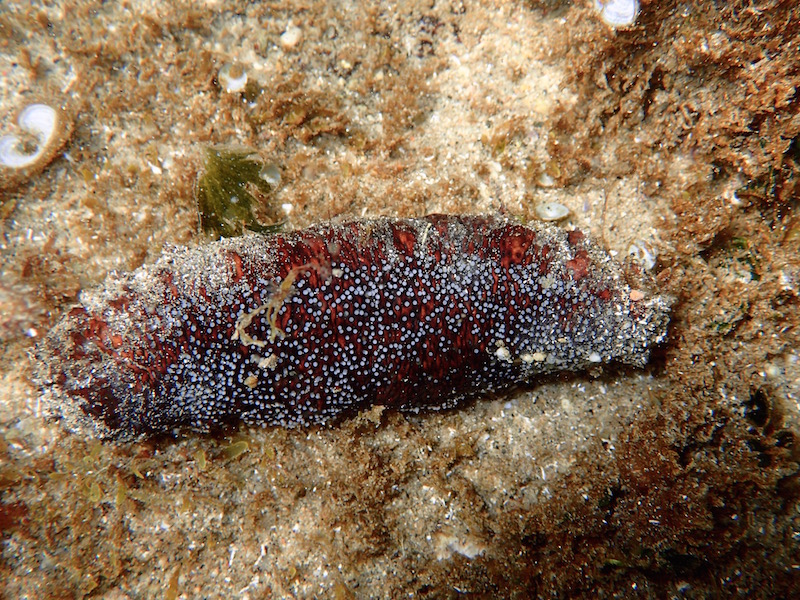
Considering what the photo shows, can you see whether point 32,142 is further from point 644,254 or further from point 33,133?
point 644,254

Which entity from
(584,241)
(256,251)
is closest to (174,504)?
(256,251)

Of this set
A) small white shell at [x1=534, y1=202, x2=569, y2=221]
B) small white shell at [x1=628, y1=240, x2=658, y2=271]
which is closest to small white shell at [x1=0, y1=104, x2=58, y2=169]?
small white shell at [x1=534, y1=202, x2=569, y2=221]

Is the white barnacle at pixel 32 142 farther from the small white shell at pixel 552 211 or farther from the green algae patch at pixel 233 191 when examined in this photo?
the small white shell at pixel 552 211

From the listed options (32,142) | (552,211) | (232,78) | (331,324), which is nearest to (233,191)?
(232,78)

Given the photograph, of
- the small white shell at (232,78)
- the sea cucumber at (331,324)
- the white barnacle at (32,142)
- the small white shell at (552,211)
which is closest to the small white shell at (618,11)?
the small white shell at (552,211)

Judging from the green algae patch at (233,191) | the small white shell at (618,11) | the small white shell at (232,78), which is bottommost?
the green algae patch at (233,191)

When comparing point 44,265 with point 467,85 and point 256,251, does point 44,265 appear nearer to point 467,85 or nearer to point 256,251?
point 256,251
